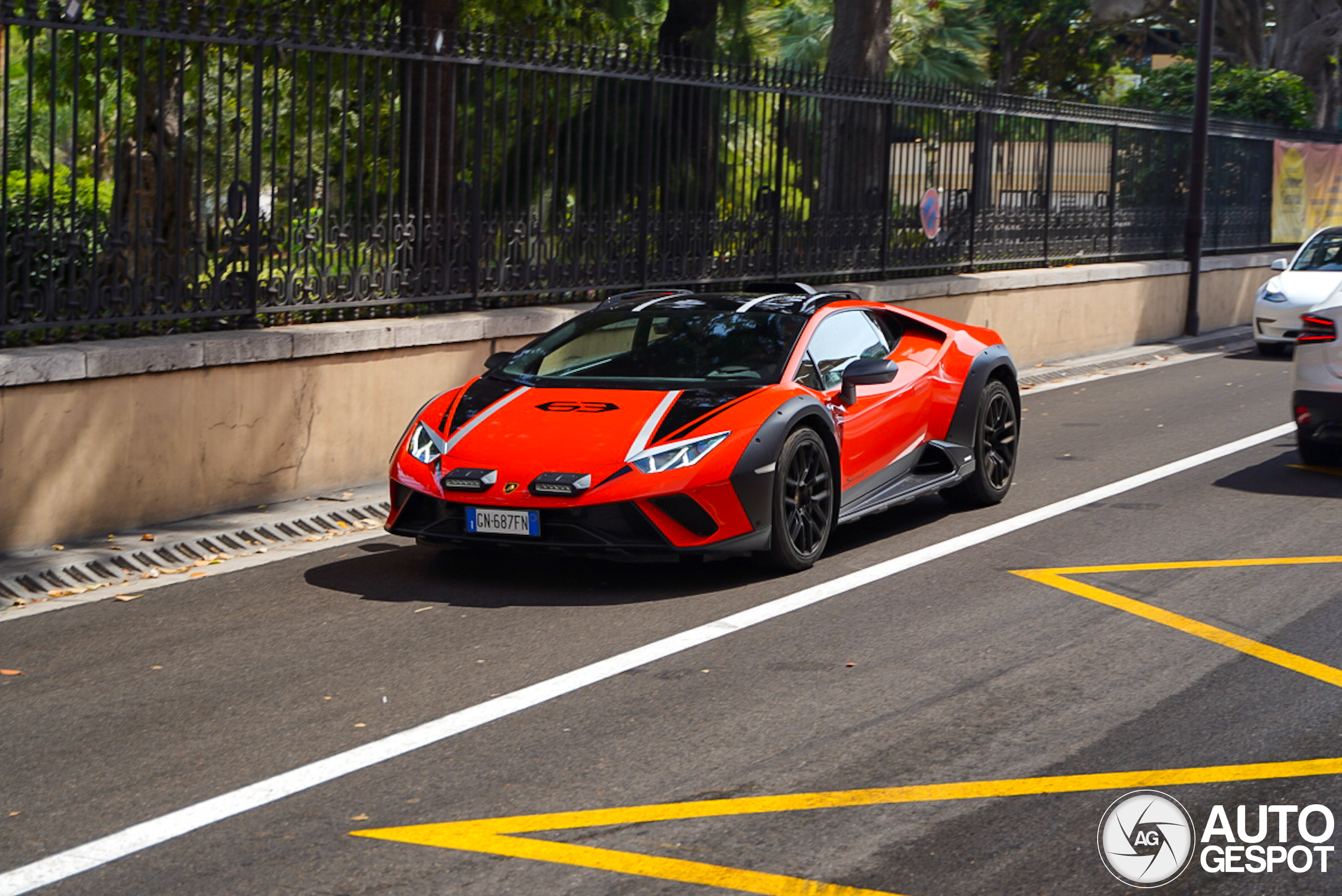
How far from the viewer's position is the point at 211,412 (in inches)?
369

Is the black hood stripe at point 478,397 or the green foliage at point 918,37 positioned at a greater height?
the green foliage at point 918,37

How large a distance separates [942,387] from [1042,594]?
2183 mm

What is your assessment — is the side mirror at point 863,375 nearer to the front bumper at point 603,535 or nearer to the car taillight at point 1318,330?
the front bumper at point 603,535

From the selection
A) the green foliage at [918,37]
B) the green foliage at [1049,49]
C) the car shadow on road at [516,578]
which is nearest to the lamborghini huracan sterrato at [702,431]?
the car shadow on road at [516,578]

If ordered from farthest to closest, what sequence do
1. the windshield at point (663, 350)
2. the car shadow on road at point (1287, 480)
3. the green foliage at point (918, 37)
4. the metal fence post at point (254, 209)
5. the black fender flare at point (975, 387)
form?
the green foliage at point (918, 37) < the car shadow on road at point (1287, 480) < the metal fence post at point (254, 209) < the black fender flare at point (975, 387) < the windshield at point (663, 350)

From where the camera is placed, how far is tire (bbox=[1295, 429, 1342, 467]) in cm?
1142

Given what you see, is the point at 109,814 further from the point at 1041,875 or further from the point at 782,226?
the point at 782,226

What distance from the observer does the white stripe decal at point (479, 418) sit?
7.90 metres

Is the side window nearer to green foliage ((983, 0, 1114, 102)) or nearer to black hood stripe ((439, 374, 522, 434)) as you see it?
black hood stripe ((439, 374, 522, 434))

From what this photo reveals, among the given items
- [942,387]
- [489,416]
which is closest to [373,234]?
[489,416]

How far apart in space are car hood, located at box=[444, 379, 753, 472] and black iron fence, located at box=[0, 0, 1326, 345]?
2.49 meters

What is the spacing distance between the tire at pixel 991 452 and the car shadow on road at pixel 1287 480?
166 cm

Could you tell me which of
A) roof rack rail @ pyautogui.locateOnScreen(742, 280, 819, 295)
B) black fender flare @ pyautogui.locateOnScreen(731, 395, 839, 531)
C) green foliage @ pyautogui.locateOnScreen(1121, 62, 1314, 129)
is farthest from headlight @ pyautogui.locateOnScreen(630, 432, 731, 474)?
green foliage @ pyautogui.locateOnScreen(1121, 62, 1314, 129)

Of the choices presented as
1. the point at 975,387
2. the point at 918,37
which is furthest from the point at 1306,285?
the point at 918,37
